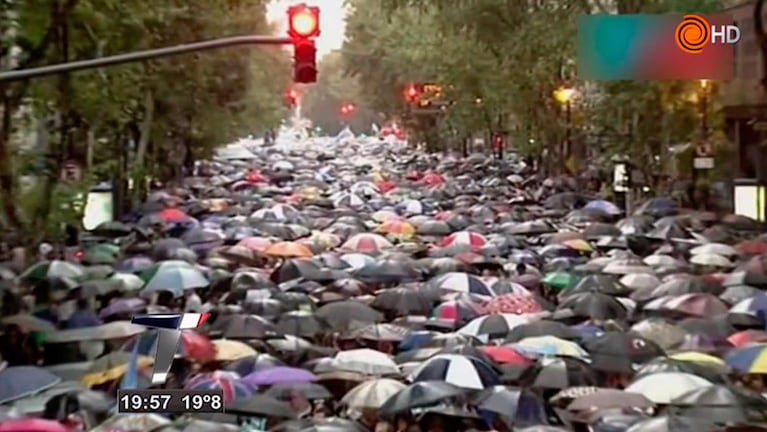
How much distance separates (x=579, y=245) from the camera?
87.6ft

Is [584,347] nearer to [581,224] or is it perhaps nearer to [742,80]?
[581,224]

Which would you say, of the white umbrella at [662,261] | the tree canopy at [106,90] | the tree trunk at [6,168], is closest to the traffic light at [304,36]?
the tree canopy at [106,90]

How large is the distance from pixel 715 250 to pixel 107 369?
1304 centimetres

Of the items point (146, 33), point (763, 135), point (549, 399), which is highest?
point (146, 33)

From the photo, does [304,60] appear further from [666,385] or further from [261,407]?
[666,385]

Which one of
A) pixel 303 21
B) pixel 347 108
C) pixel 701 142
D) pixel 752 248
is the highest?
pixel 347 108

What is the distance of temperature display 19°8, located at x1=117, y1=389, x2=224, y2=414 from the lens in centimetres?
850

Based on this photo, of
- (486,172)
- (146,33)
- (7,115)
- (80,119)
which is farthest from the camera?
(486,172)

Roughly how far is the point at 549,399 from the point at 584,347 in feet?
7.85

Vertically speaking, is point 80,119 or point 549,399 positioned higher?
point 80,119

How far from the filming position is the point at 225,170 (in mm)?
68812

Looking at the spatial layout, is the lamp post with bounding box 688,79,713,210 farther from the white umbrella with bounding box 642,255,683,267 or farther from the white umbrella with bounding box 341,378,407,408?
the white umbrella with bounding box 341,378,407,408

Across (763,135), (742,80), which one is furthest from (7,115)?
(742,80)

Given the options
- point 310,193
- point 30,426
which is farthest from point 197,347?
point 310,193
